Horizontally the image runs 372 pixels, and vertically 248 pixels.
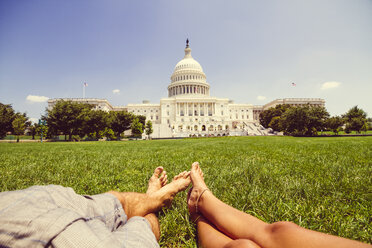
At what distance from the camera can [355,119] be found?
38.6 m

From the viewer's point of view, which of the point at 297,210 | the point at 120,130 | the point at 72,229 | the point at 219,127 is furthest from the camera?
the point at 219,127

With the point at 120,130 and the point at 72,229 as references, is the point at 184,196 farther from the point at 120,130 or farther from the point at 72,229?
the point at 120,130

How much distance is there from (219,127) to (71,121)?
49.2 meters

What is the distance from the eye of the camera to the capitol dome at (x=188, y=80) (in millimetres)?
78875

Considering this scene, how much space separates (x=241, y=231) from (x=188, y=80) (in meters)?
79.6

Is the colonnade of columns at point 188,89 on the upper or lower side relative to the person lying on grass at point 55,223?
upper

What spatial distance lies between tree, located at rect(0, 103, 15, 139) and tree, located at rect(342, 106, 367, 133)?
64.7 metres

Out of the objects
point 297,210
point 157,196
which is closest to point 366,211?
point 297,210

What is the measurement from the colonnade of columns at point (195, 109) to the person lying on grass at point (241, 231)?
7115 cm

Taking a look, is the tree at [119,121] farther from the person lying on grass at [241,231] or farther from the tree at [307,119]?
the person lying on grass at [241,231]

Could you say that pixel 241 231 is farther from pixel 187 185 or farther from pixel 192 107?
pixel 192 107

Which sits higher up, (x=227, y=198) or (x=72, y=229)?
(x=72, y=229)

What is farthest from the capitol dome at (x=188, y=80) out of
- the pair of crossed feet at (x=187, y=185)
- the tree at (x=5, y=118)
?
the pair of crossed feet at (x=187, y=185)

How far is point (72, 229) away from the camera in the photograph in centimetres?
84
